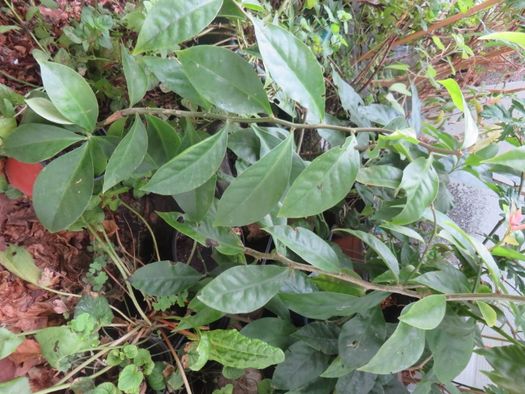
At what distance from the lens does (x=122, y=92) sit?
0.96 metres

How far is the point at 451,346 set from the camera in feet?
2.49

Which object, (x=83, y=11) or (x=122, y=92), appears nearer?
(x=83, y=11)

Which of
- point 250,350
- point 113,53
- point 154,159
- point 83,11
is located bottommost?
point 250,350

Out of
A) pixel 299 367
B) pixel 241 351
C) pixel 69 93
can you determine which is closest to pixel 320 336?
pixel 299 367

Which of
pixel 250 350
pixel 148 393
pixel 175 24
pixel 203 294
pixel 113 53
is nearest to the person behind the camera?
pixel 175 24

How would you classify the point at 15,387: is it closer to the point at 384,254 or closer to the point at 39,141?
the point at 39,141

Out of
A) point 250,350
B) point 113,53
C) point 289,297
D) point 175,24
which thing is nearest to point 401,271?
point 289,297

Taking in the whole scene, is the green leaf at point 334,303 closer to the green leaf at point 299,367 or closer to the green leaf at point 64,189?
the green leaf at point 299,367

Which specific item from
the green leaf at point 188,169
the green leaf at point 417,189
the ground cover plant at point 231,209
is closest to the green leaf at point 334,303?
the ground cover plant at point 231,209

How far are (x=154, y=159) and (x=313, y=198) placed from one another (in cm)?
32

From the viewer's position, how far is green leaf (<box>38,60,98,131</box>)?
2.07 feet

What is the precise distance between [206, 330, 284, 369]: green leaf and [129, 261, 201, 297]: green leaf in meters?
0.12

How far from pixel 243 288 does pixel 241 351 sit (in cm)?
15

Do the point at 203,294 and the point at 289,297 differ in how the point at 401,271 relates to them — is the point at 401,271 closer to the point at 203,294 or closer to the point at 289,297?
the point at 289,297
